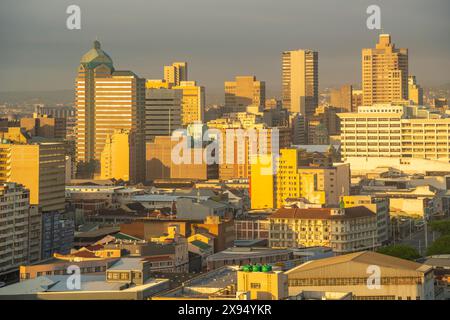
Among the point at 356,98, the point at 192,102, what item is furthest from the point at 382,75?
the point at 192,102

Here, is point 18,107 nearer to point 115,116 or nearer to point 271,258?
point 115,116

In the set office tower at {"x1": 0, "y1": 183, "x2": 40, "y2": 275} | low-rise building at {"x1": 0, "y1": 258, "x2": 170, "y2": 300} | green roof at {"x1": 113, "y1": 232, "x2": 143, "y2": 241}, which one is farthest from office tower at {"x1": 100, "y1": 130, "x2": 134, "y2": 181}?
low-rise building at {"x1": 0, "y1": 258, "x2": 170, "y2": 300}

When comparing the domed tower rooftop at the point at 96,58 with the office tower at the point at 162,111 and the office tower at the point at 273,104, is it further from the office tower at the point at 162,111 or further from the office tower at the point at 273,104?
the office tower at the point at 273,104

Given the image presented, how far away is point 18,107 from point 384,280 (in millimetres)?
31054

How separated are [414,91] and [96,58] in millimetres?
18632

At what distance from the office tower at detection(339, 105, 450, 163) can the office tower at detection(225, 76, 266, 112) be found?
26503mm

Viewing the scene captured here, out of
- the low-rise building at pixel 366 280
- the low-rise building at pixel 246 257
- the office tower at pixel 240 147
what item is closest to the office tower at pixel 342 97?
the office tower at pixel 240 147

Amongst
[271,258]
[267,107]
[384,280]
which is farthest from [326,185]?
[267,107]

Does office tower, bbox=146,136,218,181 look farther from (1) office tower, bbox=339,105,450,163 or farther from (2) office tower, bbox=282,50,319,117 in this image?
(2) office tower, bbox=282,50,319,117

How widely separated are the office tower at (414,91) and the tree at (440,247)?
131 feet

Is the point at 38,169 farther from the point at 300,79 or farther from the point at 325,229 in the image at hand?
the point at 300,79

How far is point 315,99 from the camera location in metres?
80.5

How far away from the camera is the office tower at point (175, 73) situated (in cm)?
7619

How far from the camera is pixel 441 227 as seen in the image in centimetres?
3159
